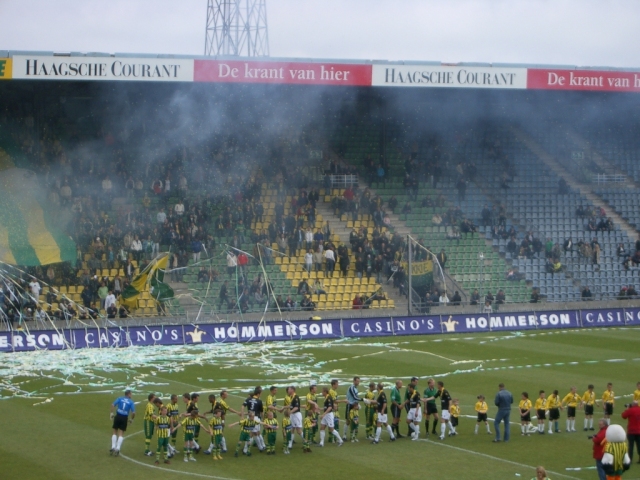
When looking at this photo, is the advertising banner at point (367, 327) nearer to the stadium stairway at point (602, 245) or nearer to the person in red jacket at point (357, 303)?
the person in red jacket at point (357, 303)

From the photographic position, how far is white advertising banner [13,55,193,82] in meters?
40.6

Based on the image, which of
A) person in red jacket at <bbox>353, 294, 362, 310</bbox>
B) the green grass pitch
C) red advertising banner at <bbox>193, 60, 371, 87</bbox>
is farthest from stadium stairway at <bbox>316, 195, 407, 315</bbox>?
red advertising banner at <bbox>193, 60, 371, 87</bbox>

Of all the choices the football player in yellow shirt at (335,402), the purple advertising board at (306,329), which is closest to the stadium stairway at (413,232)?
the purple advertising board at (306,329)

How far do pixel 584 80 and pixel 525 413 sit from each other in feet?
90.0

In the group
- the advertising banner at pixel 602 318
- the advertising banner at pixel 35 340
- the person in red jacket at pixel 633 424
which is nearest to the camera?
the person in red jacket at pixel 633 424

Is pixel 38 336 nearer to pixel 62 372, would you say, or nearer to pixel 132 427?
pixel 62 372

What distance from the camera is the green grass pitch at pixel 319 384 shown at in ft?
64.3

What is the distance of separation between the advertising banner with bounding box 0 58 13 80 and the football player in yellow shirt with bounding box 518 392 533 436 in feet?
88.3

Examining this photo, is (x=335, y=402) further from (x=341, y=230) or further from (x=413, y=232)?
(x=413, y=232)

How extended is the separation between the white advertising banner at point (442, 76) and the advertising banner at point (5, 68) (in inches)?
606

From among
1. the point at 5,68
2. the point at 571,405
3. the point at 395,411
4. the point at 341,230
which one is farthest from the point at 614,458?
the point at 5,68

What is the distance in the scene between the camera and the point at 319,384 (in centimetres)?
2814

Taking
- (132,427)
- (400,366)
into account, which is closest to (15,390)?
(132,427)

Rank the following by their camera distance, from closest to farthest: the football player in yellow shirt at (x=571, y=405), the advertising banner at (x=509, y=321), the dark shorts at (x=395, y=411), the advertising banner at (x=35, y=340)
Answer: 1. the dark shorts at (x=395, y=411)
2. the football player in yellow shirt at (x=571, y=405)
3. the advertising banner at (x=35, y=340)
4. the advertising banner at (x=509, y=321)
